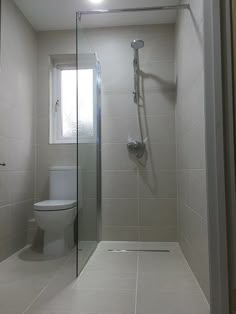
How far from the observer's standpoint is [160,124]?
2.50 metres

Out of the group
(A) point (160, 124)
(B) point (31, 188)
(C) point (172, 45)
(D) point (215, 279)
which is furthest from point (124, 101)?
(D) point (215, 279)

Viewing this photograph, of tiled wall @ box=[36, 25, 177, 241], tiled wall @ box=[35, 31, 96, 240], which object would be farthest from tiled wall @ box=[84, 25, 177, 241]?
tiled wall @ box=[35, 31, 96, 240]

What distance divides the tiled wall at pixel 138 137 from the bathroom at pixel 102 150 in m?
0.01

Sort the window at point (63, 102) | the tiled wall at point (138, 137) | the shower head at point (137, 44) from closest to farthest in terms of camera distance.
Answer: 1. the shower head at point (137, 44)
2. the tiled wall at point (138, 137)
3. the window at point (63, 102)

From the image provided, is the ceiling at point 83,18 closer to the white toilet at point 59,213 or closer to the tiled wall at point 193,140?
the tiled wall at point 193,140

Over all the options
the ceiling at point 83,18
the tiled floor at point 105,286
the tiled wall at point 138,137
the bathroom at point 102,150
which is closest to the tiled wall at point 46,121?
the bathroom at point 102,150

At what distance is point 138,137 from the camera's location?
99.0 inches

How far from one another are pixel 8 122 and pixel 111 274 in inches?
57.9

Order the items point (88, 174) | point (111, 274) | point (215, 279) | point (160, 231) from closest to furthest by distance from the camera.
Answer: point (215, 279)
point (111, 274)
point (88, 174)
point (160, 231)

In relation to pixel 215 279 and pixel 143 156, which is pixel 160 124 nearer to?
pixel 143 156

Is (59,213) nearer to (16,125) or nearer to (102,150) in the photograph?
(102,150)

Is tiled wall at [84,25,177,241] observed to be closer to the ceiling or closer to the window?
the ceiling

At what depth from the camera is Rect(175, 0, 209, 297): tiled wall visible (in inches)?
56.8

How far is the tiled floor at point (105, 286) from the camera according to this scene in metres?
1.27
